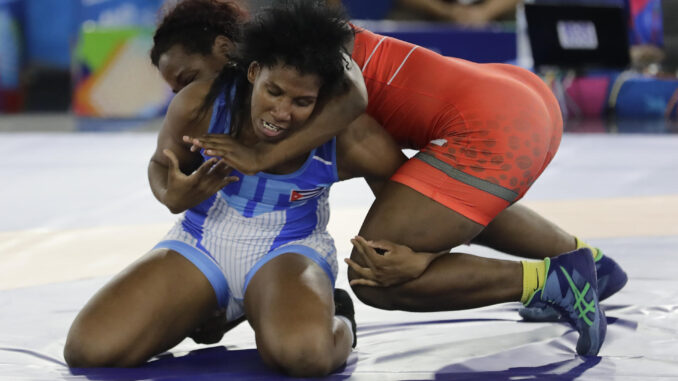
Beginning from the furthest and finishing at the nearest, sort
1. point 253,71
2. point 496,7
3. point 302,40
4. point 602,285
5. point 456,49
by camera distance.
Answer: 1. point 496,7
2. point 456,49
3. point 602,285
4. point 253,71
5. point 302,40

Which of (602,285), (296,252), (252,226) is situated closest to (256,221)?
(252,226)

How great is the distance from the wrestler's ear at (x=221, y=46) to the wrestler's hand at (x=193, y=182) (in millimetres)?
319

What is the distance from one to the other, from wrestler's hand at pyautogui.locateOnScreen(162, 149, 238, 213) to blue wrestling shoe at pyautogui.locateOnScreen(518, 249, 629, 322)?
862 mm

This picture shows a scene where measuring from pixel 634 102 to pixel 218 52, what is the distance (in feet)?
20.2

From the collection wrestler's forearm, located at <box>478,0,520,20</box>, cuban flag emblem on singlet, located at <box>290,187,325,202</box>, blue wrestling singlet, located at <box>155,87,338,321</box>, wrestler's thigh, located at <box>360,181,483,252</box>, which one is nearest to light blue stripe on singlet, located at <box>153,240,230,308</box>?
blue wrestling singlet, located at <box>155,87,338,321</box>

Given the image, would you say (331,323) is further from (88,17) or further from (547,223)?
(88,17)

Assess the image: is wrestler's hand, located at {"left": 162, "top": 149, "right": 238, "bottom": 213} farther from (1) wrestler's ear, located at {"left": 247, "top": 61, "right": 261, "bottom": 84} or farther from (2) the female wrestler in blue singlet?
(1) wrestler's ear, located at {"left": 247, "top": 61, "right": 261, "bottom": 84}

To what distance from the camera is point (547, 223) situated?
246 centimetres

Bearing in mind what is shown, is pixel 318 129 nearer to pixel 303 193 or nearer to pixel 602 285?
pixel 303 193

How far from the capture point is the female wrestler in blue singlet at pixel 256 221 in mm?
1914

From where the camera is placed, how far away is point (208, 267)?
2.11m

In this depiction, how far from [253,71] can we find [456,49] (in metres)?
5.77

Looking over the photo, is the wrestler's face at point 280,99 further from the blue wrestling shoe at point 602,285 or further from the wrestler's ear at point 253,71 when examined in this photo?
the blue wrestling shoe at point 602,285

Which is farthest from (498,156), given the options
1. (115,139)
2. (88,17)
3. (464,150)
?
(88,17)
